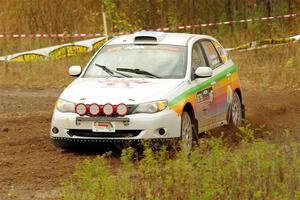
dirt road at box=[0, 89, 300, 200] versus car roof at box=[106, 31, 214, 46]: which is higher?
car roof at box=[106, 31, 214, 46]

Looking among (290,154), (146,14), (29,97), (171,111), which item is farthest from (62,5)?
(290,154)

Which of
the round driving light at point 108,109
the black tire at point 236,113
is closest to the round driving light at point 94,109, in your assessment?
the round driving light at point 108,109

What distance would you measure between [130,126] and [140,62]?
1.62m

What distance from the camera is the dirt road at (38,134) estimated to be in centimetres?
1052

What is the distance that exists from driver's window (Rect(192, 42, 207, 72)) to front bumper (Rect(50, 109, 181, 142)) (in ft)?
5.23

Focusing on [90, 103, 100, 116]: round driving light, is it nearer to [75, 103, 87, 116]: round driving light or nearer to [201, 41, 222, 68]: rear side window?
[75, 103, 87, 116]: round driving light

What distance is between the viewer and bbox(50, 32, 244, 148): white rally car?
11.8 m

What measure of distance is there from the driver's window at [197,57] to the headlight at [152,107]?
4.86 feet

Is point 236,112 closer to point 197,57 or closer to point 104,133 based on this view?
point 197,57

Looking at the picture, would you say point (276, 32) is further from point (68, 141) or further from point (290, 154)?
point (290, 154)

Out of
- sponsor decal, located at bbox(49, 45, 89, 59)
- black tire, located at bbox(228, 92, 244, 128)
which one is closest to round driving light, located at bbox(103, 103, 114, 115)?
black tire, located at bbox(228, 92, 244, 128)

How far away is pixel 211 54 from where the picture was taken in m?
14.2

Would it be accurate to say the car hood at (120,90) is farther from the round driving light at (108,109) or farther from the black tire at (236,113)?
the black tire at (236,113)

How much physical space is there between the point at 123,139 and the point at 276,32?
16575 mm
